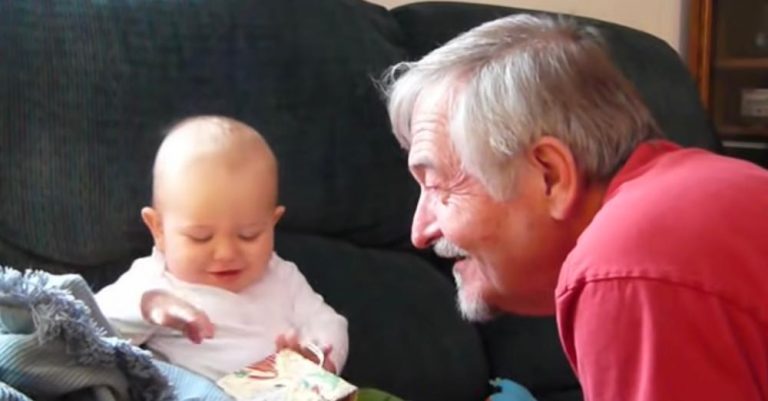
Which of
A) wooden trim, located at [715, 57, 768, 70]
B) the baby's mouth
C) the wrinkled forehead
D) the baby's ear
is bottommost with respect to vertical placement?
wooden trim, located at [715, 57, 768, 70]

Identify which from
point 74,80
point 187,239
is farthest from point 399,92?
point 74,80

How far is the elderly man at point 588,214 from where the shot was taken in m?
0.90

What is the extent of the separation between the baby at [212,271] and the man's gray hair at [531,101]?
1.23 ft

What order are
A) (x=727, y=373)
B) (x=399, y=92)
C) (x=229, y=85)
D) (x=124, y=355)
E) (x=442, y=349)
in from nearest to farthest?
(x=727, y=373) < (x=124, y=355) < (x=399, y=92) < (x=229, y=85) < (x=442, y=349)

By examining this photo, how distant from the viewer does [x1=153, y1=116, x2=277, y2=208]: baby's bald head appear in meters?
1.45

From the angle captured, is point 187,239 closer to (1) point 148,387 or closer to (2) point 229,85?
(2) point 229,85

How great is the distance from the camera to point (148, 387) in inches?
41.0

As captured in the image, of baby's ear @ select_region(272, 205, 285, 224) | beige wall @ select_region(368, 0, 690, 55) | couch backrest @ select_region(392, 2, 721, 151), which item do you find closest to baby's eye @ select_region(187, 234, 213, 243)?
baby's ear @ select_region(272, 205, 285, 224)

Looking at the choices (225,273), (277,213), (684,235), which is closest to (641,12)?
(277,213)

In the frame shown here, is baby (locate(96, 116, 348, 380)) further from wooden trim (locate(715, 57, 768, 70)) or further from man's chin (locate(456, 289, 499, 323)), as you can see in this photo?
wooden trim (locate(715, 57, 768, 70))

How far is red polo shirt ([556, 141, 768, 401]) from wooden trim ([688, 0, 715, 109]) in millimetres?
1956

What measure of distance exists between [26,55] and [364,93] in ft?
1.74

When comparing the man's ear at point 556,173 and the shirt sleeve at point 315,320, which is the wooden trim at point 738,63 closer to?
the shirt sleeve at point 315,320

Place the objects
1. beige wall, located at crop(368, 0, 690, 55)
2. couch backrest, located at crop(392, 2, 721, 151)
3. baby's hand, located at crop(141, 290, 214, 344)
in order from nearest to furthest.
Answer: baby's hand, located at crop(141, 290, 214, 344), couch backrest, located at crop(392, 2, 721, 151), beige wall, located at crop(368, 0, 690, 55)
